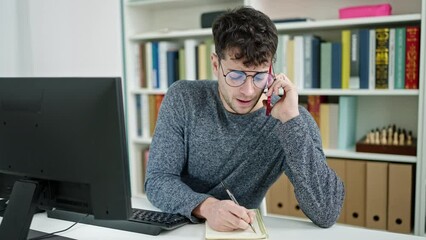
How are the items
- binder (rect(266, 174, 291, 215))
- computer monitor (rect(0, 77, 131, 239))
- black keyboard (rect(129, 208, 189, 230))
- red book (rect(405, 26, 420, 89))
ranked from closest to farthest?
computer monitor (rect(0, 77, 131, 239)) → black keyboard (rect(129, 208, 189, 230)) → red book (rect(405, 26, 420, 89)) → binder (rect(266, 174, 291, 215))

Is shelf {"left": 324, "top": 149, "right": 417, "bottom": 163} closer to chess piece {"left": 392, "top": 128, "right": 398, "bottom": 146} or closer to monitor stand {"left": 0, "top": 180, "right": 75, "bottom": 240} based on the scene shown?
chess piece {"left": 392, "top": 128, "right": 398, "bottom": 146}

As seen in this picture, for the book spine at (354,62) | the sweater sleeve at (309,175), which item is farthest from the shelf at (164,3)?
the sweater sleeve at (309,175)

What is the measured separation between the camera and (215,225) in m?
1.12

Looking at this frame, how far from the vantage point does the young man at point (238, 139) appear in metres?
1.25

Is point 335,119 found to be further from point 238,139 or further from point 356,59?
point 238,139

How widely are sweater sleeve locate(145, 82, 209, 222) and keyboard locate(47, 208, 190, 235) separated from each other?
0.11ft


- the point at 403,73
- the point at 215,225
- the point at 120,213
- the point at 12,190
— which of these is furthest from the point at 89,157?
the point at 403,73

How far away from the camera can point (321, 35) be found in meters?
2.41

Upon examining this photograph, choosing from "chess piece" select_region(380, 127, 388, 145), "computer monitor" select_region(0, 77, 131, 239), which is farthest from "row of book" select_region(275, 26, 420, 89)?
"computer monitor" select_region(0, 77, 131, 239)

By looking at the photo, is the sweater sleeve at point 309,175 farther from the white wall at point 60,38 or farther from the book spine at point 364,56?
the white wall at point 60,38

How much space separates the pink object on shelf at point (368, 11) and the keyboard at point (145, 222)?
1.45 metres

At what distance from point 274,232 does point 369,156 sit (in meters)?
1.16

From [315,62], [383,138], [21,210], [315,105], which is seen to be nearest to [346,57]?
[315,62]

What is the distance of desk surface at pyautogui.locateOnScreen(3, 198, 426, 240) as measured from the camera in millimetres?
1118
